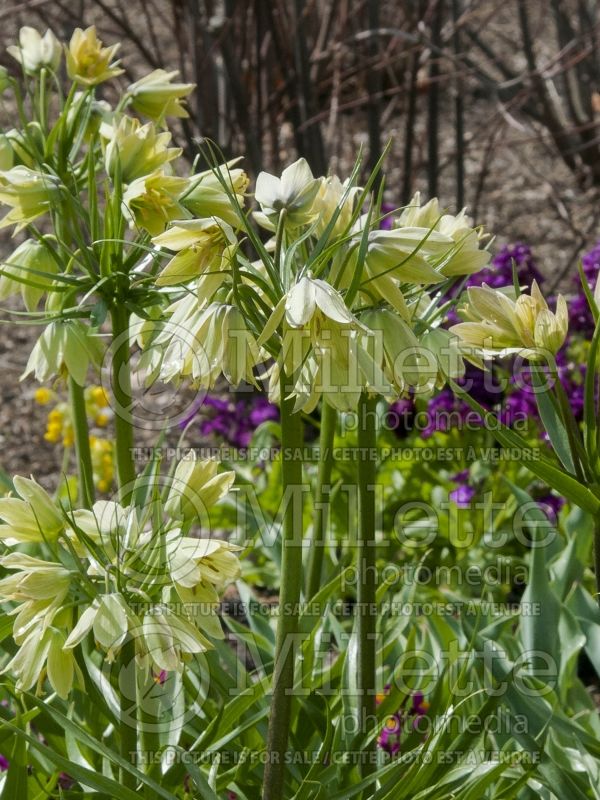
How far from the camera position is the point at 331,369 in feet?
4.10

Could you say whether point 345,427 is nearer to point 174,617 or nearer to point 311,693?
point 311,693

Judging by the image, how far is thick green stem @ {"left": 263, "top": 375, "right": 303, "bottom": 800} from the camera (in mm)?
1317

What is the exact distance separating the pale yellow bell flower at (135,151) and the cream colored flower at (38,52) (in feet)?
1.43

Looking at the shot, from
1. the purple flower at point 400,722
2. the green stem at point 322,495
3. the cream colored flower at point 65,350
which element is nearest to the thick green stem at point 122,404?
the cream colored flower at point 65,350

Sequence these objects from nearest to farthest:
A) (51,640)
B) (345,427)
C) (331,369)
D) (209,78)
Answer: (331,369) < (51,640) < (345,427) < (209,78)

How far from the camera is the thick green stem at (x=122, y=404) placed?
160 cm

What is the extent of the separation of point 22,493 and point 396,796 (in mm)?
648

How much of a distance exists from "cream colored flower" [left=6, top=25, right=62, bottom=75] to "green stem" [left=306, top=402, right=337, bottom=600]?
31.7 inches

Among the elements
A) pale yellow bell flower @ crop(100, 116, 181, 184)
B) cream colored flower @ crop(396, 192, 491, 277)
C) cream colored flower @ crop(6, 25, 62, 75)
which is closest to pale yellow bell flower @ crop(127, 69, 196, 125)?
cream colored flower @ crop(6, 25, 62, 75)

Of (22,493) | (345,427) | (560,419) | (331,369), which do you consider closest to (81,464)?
(22,493)

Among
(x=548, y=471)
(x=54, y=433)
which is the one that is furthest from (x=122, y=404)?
(x=54, y=433)

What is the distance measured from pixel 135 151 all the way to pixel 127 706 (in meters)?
0.78

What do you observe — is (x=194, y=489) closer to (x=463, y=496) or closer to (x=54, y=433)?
(x=463, y=496)

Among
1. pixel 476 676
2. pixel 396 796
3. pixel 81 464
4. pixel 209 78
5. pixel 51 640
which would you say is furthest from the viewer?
pixel 209 78
